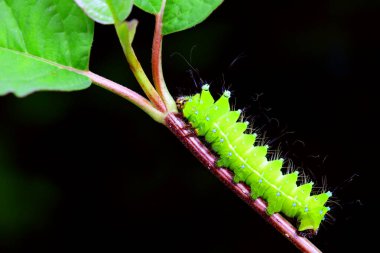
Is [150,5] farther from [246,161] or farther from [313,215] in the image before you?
[313,215]

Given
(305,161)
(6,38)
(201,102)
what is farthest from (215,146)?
(305,161)

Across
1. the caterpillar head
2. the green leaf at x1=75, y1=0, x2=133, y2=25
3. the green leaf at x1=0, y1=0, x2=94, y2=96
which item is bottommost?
the green leaf at x1=0, y1=0, x2=94, y2=96

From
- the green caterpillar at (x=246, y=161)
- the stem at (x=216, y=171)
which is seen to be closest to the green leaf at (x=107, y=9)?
the stem at (x=216, y=171)

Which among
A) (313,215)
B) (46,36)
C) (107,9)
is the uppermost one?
(313,215)

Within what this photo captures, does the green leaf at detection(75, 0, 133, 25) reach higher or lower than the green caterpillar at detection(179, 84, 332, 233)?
lower

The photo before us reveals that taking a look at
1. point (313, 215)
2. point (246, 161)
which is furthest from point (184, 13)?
point (313, 215)

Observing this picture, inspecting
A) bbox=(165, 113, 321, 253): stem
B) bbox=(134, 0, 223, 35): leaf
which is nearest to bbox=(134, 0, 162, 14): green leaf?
bbox=(134, 0, 223, 35): leaf

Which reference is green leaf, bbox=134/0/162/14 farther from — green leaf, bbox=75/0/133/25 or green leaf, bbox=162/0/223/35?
green leaf, bbox=75/0/133/25
